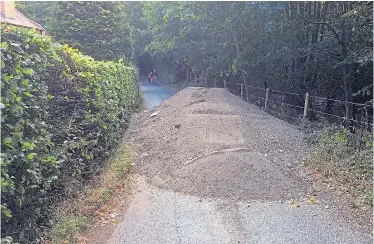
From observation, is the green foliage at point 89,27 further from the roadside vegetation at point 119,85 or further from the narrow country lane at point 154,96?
the narrow country lane at point 154,96

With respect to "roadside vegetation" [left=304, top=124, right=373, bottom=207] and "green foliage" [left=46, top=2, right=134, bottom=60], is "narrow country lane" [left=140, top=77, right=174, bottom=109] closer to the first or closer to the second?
"green foliage" [left=46, top=2, right=134, bottom=60]

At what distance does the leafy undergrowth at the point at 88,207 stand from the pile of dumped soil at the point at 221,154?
27.1 inches

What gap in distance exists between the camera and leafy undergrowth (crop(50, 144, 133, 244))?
4574mm

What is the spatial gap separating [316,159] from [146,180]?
140 inches

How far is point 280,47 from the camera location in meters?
14.7

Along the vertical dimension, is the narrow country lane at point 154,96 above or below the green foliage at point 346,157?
below

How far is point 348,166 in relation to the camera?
6.96m

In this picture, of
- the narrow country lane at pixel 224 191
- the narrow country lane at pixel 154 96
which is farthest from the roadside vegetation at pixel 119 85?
the narrow country lane at pixel 154 96

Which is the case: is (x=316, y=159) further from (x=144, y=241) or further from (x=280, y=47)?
(x=280, y=47)

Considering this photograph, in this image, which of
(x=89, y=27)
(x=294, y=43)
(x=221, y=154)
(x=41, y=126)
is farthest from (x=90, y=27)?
(x=41, y=126)

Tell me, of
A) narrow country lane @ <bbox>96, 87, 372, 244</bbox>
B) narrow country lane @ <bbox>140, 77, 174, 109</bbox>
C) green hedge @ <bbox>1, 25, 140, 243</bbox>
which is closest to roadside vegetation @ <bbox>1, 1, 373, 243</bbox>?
green hedge @ <bbox>1, 25, 140, 243</bbox>

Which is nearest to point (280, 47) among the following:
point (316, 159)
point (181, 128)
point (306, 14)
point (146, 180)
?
point (306, 14)

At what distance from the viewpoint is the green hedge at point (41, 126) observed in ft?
10.4

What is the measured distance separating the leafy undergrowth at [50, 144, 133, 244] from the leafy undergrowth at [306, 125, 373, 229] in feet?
12.7
